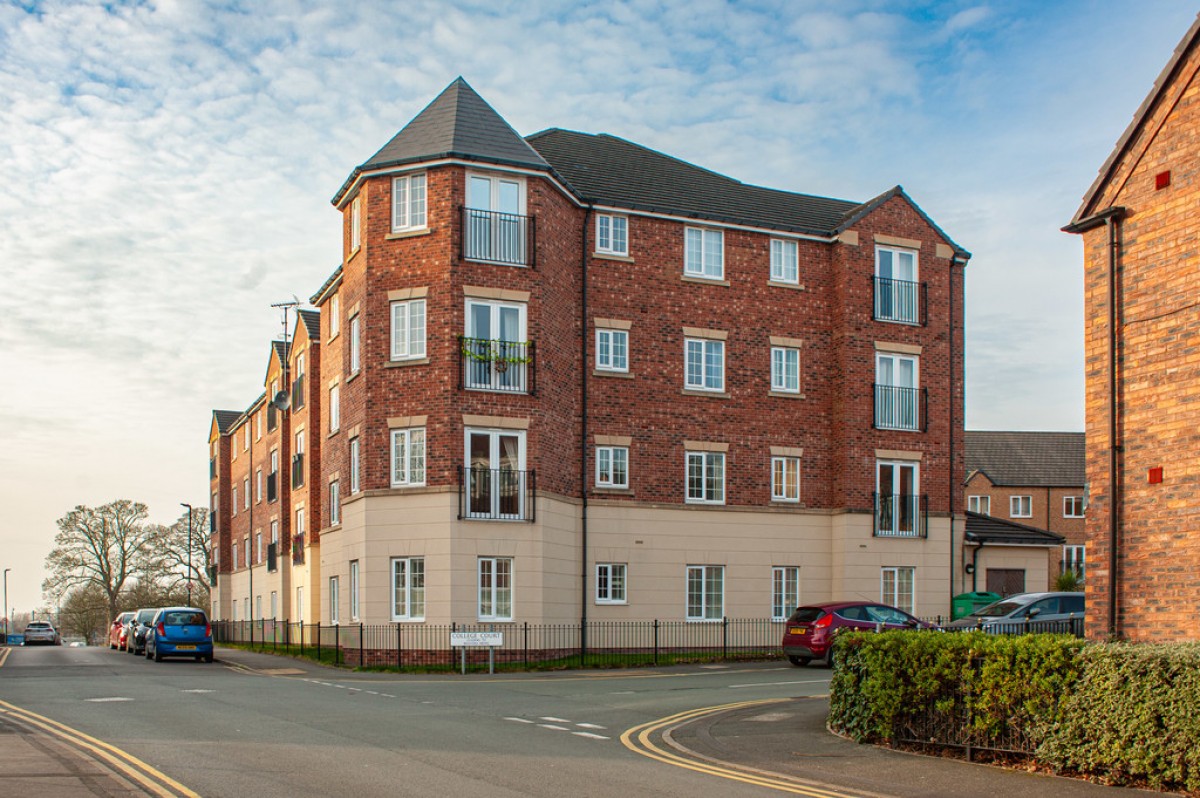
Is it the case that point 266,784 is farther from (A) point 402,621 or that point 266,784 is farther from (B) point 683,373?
(B) point 683,373

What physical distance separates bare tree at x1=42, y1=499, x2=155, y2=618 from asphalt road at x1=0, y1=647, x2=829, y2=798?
54394 millimetres

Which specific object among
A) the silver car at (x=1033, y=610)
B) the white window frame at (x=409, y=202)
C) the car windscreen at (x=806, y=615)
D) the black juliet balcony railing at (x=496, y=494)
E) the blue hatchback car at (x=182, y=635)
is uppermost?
the white window frame at (x=409, y=202)

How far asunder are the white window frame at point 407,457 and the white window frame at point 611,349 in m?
5.64

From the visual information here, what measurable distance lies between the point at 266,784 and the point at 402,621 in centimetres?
1795

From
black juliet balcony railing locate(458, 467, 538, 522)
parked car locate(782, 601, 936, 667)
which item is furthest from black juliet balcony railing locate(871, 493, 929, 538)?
black juliet balcony railing locate(458, 467, 538, 522)

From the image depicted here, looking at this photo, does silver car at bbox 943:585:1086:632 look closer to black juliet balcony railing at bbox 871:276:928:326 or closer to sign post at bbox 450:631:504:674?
sign post at bbox 450:631:504:674

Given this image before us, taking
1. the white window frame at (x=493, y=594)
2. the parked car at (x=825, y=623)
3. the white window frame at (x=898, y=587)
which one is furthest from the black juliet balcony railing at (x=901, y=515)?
the white window frame at (x=493, y=594)

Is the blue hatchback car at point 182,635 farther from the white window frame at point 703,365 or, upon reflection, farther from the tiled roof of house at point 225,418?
the tiled roof of house at point 225,418

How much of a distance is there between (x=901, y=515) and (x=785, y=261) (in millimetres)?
7812

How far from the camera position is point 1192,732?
10.6 metres

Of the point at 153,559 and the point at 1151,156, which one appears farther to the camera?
the point at 153,559

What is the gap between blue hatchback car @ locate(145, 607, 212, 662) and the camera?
33.2m

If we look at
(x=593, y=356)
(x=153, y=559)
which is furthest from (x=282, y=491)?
(x=153, y=559)

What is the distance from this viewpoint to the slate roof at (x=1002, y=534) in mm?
37500
